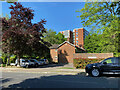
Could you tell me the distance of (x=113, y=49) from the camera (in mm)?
14398

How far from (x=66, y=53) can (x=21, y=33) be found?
762 inches

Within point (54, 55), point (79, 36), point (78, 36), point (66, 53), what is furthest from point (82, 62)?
point (78, 36)

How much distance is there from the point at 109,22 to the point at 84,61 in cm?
606

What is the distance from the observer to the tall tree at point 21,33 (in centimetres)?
1638

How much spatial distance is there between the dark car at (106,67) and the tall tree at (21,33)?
32.4 feet

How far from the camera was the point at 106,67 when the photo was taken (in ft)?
32.1

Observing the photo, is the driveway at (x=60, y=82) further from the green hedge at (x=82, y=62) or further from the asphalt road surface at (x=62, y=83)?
the green hedge at (x=82, y=62)

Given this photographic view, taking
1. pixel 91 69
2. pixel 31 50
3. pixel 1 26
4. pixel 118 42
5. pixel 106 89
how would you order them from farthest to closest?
pixel 31 50 → pixel 1 26 → pixel 118 42 → pixel 91 69 → pixel 106 89

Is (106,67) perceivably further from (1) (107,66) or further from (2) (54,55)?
(2) (54,55)

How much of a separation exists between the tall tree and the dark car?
9.89 meters

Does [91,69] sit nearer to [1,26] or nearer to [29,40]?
[29,40]

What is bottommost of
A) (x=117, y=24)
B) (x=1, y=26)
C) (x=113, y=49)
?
(x=113, y=49)

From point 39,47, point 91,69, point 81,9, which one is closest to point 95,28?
point 81,9

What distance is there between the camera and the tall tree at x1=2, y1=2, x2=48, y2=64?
1638 cm
